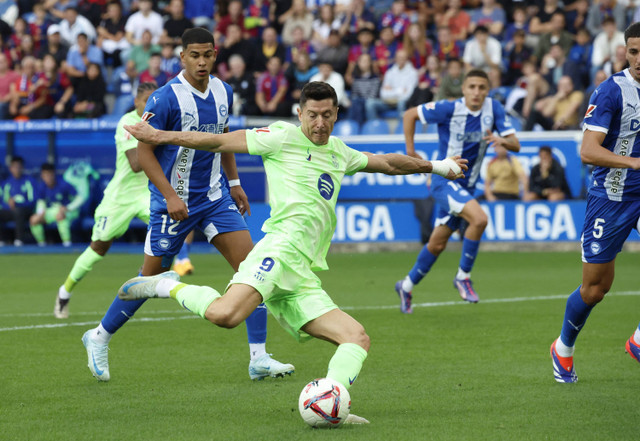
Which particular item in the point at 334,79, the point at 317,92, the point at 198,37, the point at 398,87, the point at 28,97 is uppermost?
the point at 198,37

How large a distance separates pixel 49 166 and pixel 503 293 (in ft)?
Result: 34.2

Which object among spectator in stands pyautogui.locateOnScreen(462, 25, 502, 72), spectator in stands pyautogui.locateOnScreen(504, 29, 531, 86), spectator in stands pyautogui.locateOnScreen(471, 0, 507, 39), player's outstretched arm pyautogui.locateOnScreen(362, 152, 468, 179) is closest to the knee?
player's outstretched arm pyautogui.locateOnScreen(362, 152, 468, 179)

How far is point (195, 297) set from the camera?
223 inches

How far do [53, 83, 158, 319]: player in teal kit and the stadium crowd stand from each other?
920 centimetres

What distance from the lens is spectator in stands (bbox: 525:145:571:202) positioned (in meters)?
17.2

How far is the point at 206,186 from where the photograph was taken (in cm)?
714

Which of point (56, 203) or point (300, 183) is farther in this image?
point (56, 203)

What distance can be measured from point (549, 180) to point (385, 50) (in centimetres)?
565

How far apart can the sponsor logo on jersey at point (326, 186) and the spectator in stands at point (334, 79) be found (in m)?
14.0

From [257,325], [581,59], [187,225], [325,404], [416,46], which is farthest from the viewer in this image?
[416,46]

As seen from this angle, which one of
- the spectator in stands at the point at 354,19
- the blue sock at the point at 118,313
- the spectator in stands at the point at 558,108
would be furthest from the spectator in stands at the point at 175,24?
the blue sock at the point at 118,313

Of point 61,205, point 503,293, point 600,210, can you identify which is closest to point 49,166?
point 61,205

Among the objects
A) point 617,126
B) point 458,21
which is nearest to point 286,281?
point 617,126

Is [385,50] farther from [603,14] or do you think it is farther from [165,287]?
[165,287]
